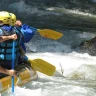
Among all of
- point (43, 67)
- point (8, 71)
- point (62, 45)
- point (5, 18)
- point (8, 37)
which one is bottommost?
point (62, 45)

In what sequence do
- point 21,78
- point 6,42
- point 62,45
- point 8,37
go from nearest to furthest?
point 8,37 → point 6,42 → point 21,78 → point 62,45

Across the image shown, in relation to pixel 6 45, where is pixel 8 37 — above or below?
above

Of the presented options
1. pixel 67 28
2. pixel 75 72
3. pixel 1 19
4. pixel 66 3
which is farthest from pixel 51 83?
pixel 66 3

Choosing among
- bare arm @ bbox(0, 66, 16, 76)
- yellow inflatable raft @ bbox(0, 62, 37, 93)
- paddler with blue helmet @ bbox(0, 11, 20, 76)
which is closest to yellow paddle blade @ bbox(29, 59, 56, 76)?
yellow inflatable raft @ bbox(0, 62, 37, 93)

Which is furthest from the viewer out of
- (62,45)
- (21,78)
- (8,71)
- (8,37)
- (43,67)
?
(62,45)

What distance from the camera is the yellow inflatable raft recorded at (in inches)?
225

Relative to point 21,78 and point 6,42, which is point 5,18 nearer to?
point 6,42

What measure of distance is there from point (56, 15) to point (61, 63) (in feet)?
24.7

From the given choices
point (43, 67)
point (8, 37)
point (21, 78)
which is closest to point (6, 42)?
point (8, 37)

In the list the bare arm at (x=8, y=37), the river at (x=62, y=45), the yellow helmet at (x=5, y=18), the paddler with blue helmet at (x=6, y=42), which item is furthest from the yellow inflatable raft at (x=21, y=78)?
the yellow helmet at (x=5, y=18)

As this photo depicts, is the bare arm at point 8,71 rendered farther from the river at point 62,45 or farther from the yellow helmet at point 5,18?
the yellow helmet at point 5,18

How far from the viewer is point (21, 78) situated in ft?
20.0

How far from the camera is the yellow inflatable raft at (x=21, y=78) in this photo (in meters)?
5.72

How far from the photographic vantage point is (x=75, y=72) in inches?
292
